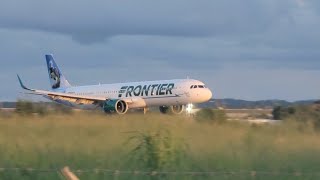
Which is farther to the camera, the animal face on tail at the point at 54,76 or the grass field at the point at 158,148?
the animal face on tail at the point at 54,76

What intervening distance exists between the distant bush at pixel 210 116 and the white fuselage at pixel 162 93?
27.5 metres

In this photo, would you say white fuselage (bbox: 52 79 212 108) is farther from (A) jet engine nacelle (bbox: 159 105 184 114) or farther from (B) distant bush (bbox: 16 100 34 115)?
(B) distant bush (bbox: 16 100 34 115)

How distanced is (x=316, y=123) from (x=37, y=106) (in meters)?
7.43

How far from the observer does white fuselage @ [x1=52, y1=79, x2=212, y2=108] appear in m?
49.0

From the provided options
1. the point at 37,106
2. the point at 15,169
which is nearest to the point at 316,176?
the point at 15,169

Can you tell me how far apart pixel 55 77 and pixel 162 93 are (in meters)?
18.3

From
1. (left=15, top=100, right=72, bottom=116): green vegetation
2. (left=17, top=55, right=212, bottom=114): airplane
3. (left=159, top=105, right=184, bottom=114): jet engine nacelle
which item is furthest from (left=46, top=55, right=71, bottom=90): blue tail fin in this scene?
(left=15, top=100, right=72, bottom=116): green vegetation

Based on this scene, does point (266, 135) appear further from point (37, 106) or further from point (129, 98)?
point (129, 98)

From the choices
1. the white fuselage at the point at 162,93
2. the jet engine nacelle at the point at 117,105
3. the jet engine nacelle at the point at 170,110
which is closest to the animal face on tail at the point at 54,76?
the white fuselage at the point at 162,93

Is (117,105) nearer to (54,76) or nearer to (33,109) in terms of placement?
(54,76)

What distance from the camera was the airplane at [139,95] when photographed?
49.0m

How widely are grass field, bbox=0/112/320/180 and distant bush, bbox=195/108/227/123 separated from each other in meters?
0.96

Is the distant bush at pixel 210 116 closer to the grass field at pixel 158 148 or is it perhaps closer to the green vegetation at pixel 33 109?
the grass field at pixel 158 148

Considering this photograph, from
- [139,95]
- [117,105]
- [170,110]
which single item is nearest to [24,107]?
[170,110]
